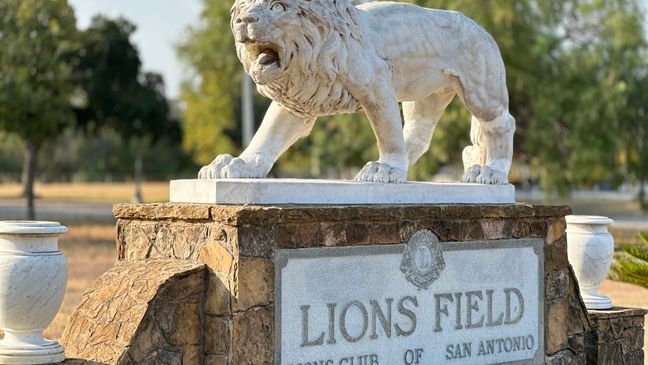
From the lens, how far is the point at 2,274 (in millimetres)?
4492

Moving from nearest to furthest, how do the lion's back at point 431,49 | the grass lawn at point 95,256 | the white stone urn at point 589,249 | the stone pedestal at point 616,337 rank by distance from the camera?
the lion's back at point 431,49
the stone pedestal at point 616,337
the white stone urn at point 589,249
the grass lawn at point 95,256

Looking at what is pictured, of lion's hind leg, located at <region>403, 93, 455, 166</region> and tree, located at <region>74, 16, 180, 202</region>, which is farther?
tree, located at <region>74, 16, 180, 202</region>

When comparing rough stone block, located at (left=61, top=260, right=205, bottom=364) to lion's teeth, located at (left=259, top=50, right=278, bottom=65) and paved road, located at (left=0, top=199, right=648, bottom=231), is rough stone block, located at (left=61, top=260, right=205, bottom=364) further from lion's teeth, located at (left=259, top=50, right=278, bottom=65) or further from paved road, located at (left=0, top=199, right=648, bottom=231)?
paved road, located at (left=0, top=199, right=648, bottom=231)

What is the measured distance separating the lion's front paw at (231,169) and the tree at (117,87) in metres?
27.2

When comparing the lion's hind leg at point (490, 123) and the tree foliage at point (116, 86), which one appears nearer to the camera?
the lion's hind leg at point (490, 123)

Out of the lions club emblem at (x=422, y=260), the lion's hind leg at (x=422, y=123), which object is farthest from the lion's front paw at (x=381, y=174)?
the lion's hind leg at (x=422, y=123)

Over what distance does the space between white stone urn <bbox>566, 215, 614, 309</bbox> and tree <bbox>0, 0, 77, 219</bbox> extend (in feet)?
55.7

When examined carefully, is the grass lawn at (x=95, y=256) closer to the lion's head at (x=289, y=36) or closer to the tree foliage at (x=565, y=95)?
the tree foliage at (x=565, y=95)

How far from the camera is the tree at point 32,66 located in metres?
22.0

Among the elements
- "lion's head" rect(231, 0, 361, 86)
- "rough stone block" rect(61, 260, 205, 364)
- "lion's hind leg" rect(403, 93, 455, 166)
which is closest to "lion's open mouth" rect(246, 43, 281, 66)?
"lion's head" rect(231, 0, 361, 86)

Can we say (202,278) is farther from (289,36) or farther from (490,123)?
(490,123)

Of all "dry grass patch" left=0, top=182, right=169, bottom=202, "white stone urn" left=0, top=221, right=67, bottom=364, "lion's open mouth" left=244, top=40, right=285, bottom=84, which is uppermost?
"lion's open mouth" left=244, top=40, right=285, bottom=84

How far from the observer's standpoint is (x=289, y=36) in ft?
17.9

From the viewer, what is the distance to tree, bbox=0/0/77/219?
22047mm
